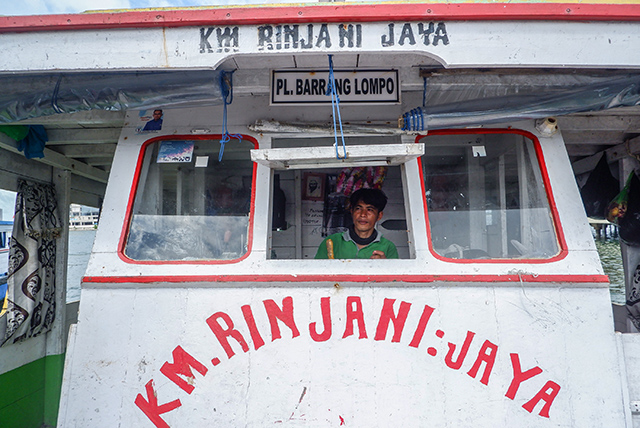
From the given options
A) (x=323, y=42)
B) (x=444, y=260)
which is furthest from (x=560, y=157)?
(x=323, y=42)

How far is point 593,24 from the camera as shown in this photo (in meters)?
1.85

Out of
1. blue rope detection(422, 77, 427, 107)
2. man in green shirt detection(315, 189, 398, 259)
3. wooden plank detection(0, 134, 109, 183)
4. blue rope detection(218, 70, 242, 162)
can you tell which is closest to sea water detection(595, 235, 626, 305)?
man in green shirt detection(315, 189, 398, 259)

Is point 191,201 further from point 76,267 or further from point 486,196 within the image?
point 76,267

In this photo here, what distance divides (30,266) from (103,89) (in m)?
2.46

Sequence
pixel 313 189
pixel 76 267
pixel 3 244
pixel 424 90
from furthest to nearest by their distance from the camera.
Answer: pixel 76 267
pixel 3 244
pixel 313 189
pixel 424 90

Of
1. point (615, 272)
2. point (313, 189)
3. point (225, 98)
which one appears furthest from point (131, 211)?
point (615, 272)

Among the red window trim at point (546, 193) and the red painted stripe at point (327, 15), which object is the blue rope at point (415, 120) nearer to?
the red window trim at point (546, 193)

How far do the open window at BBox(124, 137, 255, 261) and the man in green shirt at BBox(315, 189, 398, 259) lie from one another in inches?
32.3

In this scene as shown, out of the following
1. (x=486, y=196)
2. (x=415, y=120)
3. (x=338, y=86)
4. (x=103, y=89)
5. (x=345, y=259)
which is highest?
(x=338, y=86)

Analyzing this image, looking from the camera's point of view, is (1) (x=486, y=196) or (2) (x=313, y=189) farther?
(2) (x=313, y=189)

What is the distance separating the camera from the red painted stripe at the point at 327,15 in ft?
6.03

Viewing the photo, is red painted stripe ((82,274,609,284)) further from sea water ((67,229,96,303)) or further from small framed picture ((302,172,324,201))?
small framed picture ((302,172,324,201))

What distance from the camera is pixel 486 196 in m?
2.58

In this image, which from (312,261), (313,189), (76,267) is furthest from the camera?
(76,267)
